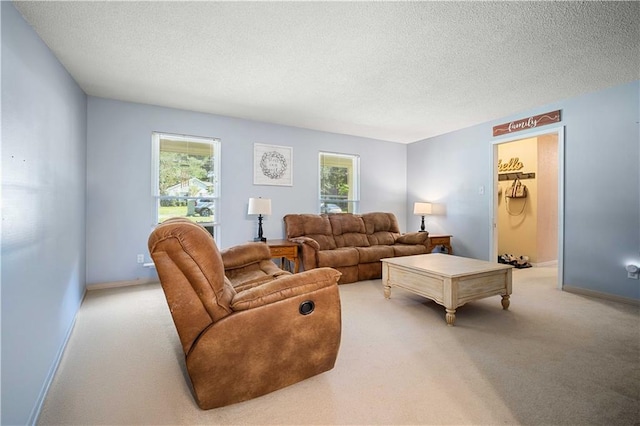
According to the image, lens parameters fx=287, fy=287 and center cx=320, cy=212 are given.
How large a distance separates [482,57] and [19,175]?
11.4 ft

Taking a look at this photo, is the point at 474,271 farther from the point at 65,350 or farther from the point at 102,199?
the point at 102,199

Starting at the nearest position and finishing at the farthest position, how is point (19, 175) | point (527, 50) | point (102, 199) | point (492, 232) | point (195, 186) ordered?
point (19, 175) < point (527, 50) < point (102, 199) < point (195, 186) < point (492, 232)

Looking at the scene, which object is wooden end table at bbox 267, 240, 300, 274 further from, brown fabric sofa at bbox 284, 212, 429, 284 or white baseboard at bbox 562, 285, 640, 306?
white baseboard at bbox 562, 285, 640, 306

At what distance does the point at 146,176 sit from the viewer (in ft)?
12.8

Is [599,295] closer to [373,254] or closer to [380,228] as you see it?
[373,254]

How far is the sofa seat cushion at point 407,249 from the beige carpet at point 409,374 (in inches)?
60.3

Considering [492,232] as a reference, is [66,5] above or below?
above

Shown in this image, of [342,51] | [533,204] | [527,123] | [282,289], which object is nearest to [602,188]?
[527,123]

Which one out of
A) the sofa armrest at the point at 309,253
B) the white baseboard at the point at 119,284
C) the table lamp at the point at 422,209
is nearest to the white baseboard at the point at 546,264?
the table lamp at the point at 422,209

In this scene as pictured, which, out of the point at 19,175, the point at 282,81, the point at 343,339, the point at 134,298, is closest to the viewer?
the point at 19,175

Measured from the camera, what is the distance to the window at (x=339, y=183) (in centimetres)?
530

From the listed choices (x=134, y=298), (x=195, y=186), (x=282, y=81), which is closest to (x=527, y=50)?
(x=282, y=81)

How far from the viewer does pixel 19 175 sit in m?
1.52

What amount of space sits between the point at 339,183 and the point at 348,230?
1081 mm
